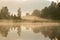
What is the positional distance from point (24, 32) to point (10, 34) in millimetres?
193

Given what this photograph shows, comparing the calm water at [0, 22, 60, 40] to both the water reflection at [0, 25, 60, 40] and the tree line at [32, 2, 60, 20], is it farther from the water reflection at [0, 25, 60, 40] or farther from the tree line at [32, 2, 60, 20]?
the tree line at [32, 2, 60, 20]

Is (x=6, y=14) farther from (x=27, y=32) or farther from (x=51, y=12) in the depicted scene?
(x=51, y=12)

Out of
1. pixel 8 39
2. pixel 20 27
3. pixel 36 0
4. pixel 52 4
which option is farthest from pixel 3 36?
pixel 52 4

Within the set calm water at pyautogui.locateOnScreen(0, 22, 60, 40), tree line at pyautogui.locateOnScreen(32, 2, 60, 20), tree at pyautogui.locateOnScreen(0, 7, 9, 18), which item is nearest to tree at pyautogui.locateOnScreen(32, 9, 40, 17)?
tree line at pyautogui.locateOnScreen(32, 2, 60, 20)

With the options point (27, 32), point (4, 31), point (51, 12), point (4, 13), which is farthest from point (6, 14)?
point (51, 12)

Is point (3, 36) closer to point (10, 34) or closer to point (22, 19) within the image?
point (10, 34)

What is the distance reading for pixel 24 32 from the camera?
1.94 metres

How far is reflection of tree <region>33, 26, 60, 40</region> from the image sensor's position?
194cm

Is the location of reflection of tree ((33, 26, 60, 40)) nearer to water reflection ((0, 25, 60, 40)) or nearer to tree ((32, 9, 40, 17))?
water reflection ((0, 25, 60, 40))

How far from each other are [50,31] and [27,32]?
32 cm

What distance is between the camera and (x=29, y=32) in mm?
1943

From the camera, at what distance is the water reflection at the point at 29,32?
6.31ft

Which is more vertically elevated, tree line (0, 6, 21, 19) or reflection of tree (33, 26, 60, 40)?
tree line (0, 6, 21, 19)

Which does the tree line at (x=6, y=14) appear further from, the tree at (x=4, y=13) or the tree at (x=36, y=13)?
the tree at (x=36, y=13)
